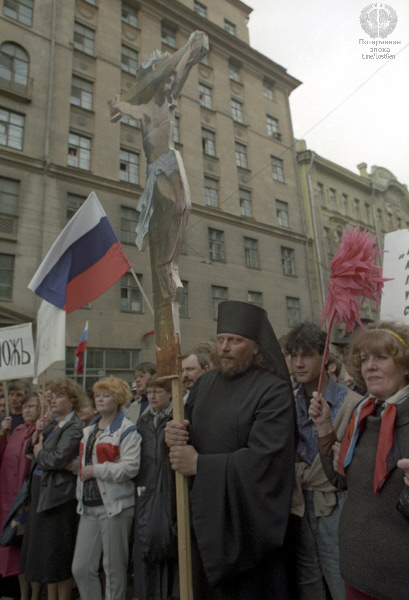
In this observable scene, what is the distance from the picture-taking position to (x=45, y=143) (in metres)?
16.7

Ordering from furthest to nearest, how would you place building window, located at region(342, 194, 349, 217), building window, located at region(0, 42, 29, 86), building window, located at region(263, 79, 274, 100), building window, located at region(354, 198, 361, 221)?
building window, located at region(354, 198, 361, 221) → building window, located at region(342, 194, 349, 217) → building window, located at region(263, 79, 274, 100) → building window, located at region(0, 42, 29, 86)

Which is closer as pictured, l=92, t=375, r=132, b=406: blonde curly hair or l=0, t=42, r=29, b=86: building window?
l=92, t=375, r=132, b=406: blonde curly hair

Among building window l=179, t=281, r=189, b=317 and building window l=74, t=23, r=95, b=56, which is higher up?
building window l=74, t=23, r=95, b=56

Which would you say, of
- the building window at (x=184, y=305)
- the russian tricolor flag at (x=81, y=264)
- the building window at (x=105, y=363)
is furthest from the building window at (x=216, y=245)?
the russian tricolor flag at (x=81, y=264)

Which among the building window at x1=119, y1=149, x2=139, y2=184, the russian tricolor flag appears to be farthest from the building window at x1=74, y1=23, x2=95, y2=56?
the russian tricolor flag

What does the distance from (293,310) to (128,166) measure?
12.4 m

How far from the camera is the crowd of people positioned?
1.91 m

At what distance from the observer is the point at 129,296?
57.9 ft

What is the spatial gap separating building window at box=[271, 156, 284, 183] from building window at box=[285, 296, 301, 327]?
7.98m

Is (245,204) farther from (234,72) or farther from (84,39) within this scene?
(84,39)

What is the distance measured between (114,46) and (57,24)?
2786 mm

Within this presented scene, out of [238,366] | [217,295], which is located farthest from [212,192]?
[238,366]

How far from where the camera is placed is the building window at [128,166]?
745 inches

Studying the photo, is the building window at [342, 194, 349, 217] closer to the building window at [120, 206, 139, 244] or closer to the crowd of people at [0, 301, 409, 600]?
the building window at [120, 206, 139, 244]
